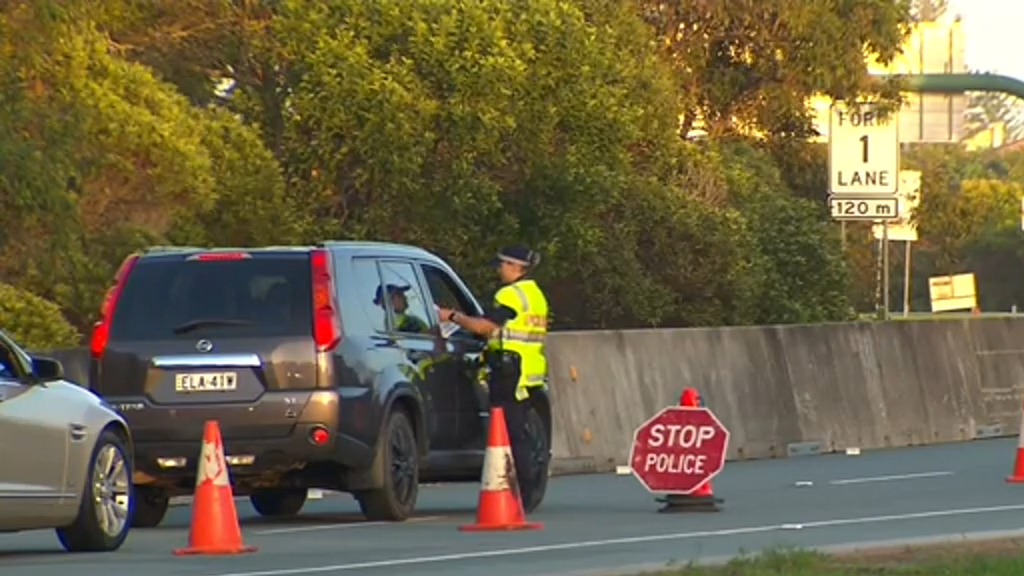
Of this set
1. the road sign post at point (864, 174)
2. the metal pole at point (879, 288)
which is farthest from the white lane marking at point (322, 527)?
the metal pole at point (879, 288)

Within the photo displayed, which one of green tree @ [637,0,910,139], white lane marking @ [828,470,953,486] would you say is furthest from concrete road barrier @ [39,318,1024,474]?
green tree @ [637,0,910,139]

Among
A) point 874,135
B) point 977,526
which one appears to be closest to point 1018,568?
point 977,526

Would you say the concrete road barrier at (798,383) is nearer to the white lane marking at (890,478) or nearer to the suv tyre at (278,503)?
the white lane marking at (890,478)

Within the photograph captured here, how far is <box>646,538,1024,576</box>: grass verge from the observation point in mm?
12234

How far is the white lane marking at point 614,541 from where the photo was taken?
13.4 meters

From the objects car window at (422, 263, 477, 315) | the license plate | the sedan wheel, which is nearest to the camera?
the sedan wheel

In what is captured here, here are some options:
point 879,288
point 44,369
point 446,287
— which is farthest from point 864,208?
point 44,369

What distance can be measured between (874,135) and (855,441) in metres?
5.35

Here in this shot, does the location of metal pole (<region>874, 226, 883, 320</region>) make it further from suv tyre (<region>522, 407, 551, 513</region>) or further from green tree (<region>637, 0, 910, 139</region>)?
suv tyre (<region>522, 407, 551, 513</region>)

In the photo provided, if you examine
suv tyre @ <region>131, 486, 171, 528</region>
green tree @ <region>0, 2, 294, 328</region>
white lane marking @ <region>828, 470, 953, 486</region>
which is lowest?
suv tyre @ <region>131, 486, 171, 528</region>

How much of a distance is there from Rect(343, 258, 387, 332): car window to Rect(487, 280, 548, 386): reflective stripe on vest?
0.81m

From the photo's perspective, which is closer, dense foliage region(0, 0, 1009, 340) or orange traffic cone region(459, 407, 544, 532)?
orange traffic cone region(459, 407, 544, 532)

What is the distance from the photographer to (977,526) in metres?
16.1

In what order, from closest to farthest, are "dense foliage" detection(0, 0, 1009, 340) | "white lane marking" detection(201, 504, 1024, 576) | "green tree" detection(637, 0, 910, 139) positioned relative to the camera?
"white lane marking" detection(201, 504, 1024, 576)
"dense foliage" detection(0, 0, 1009, 340)
"green tree" detection(637, 0, 910, 139)
